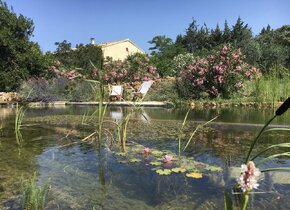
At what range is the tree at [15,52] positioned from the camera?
59.5 feet

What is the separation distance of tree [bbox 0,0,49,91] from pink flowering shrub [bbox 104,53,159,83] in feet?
12.4

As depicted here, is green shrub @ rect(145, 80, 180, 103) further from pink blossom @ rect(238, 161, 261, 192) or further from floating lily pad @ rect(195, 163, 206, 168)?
pink blossom @ rect(238, 161, 261, 192)

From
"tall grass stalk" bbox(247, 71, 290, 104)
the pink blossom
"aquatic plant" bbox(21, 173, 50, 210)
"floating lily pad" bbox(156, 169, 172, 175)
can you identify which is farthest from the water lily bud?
"tall grass stalk" bbox(247, 71, 290, 104)

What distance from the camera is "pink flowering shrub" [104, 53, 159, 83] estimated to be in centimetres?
1912

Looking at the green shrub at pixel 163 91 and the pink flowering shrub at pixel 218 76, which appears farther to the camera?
the green shrub at pixel 163 91

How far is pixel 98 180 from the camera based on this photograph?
3.33m

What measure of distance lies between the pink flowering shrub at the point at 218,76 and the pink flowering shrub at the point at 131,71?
3.79 metres

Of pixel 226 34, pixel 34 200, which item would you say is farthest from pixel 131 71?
pixel 34 200

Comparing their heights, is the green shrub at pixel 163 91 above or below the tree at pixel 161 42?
below

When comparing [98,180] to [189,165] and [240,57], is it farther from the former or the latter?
[240,57]

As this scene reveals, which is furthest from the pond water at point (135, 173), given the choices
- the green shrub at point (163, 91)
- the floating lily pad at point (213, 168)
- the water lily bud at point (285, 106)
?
the green shrub at point (163, 91)

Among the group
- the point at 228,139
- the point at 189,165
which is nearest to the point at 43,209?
the point at 189,165

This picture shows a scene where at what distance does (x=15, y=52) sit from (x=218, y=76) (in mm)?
10889

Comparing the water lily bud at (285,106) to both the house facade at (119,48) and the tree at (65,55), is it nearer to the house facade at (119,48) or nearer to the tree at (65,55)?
the tree at (65,55)
